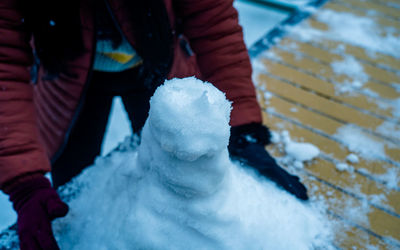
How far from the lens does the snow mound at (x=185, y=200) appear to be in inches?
28.1

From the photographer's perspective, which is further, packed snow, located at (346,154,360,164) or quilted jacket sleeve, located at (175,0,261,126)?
packed snow, located at (346,154,360,164)

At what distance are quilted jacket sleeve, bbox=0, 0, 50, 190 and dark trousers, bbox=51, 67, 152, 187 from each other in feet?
1.00

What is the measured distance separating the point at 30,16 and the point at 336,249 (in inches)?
54.3

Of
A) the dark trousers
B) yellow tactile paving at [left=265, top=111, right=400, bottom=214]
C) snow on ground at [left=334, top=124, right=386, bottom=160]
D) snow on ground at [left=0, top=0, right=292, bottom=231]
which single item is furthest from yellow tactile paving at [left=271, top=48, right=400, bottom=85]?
snow on ground at [left=0, top=0, right=292, bottom=231]

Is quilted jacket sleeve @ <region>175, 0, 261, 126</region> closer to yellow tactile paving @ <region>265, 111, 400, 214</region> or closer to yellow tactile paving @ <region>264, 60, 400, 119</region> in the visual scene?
yellow tactile paving @ <region>265, 111, 400, 214</region>

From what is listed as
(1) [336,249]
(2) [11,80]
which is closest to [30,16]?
(2) [11,80]

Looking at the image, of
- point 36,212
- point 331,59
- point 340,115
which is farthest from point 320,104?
point 36,212

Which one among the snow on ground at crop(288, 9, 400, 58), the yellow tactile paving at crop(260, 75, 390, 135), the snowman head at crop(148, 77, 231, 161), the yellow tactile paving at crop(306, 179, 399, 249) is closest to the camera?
the snowman head at crop(148, 77, 231, 161)

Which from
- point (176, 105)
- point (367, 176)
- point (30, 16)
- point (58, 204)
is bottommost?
point (367, 176)

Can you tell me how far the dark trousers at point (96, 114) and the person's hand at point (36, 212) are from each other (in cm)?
45

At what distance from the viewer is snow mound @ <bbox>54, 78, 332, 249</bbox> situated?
713 mm

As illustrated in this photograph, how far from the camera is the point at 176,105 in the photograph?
704 mm

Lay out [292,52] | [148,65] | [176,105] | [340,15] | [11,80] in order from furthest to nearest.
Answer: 1. [340,15]
2. [292,52]
3. [148,65]
4. [11,80]
5. [176,105]

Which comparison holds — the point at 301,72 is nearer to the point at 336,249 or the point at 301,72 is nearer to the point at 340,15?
the point at 340,15
